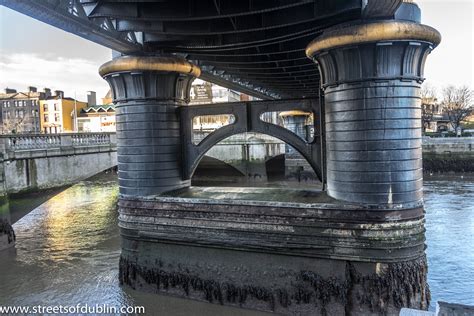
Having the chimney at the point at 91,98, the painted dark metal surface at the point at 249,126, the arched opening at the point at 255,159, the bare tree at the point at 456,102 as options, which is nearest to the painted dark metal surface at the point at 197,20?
the painted dark metal surface at the point at 249,126

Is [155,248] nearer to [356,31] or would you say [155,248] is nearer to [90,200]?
[356,31]

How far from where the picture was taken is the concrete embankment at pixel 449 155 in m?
29.7

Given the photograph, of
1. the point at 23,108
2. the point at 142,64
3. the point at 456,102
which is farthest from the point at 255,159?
the point at 23,108

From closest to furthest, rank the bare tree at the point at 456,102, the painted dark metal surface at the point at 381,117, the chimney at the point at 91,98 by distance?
the painted dark metal surface at the point at 381,117 → the bare tree at the point at 456,102 → the chimney at the point at 91,98

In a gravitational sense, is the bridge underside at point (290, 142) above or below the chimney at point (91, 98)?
below

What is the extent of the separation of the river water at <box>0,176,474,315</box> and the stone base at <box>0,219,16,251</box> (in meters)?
0.36

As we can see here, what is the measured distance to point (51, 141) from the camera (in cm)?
1642

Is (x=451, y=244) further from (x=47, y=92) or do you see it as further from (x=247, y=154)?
(x=47, y=92)

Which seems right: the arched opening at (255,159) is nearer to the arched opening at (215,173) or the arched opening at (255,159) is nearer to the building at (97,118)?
the arched opening at (215,173)

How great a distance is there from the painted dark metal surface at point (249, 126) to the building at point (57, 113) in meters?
57.3

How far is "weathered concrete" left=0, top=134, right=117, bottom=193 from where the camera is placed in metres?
14.0

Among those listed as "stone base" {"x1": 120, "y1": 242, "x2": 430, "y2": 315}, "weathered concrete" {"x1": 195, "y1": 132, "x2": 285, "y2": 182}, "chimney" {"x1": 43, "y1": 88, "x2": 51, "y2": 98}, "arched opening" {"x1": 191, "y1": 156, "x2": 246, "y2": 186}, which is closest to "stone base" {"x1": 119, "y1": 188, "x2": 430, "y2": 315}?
"stone base" {"x1": 120, "y1": 242, "x2": 430, "y2": 315}

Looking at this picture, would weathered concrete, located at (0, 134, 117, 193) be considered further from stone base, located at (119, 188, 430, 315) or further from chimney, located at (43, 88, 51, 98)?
chimney, located at (43, 88, 51, 98)

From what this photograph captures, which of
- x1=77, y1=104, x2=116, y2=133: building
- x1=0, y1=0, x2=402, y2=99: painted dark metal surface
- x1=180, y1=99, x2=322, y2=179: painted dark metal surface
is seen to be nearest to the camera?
x1=0, y1=0, x2=402, y2=99: painted dark metal surface
